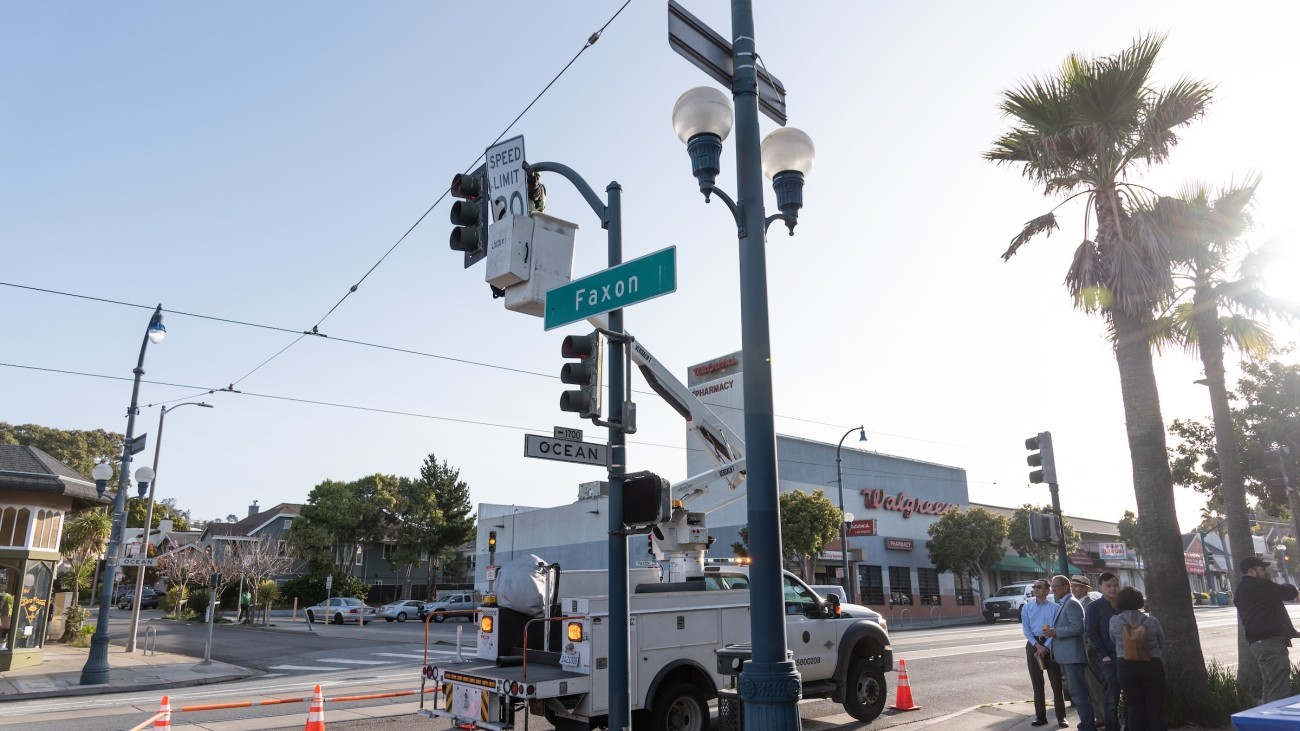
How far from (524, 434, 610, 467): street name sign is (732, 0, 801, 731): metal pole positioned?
6.77 feet

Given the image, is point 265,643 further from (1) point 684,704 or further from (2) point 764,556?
(2) point 764,556

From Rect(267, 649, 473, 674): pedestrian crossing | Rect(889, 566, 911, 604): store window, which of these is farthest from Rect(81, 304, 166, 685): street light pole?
Rect(889, 566, 911, 604): store window

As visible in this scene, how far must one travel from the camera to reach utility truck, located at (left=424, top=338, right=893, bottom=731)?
8.41 m

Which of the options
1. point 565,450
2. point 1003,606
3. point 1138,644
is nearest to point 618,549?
point 565,450

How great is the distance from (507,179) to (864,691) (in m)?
8.02

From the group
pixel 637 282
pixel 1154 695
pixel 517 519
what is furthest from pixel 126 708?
pixel 517 519

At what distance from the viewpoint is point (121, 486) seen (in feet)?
63.7

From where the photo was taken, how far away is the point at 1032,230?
1263cm

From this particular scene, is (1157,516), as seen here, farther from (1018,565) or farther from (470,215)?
(1018,565)

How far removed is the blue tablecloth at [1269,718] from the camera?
301 centimetres

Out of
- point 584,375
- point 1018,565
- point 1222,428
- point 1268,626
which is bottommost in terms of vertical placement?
point 1268,626

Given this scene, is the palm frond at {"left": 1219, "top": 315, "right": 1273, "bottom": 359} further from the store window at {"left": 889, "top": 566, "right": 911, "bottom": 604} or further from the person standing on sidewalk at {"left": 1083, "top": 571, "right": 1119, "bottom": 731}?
the store window at {"left": 889, "top": 566, "right": 911, "bottom": 604}

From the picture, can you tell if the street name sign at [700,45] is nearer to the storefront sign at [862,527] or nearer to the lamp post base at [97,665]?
the lamp post base at [97,665]

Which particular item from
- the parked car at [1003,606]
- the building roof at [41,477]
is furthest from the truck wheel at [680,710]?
the parked car at [1003,606]
